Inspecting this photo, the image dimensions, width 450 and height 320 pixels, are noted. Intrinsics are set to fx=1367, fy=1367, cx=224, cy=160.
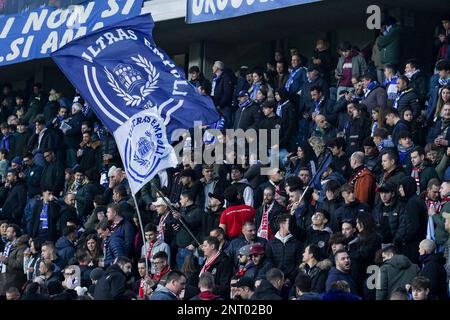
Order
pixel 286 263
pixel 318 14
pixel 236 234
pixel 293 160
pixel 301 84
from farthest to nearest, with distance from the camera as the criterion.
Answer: pixel 318 14 < pixel 301 84 < pixel 293 160 < pixel 236 234 < pixel 286 263

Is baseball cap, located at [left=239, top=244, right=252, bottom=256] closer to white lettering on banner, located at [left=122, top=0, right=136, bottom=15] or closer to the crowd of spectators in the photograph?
the crowd of spectators

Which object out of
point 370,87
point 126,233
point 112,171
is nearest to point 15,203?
point 112,171

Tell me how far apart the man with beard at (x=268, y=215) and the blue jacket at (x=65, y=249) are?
3047 mm

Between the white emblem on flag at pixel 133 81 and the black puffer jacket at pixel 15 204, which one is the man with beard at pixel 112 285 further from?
the black puffer jacket at pixel 15 204

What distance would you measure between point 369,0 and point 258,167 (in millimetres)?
3751

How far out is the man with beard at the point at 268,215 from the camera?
1555 cm

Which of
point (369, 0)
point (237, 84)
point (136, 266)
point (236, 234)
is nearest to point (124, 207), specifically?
point (136, 266)

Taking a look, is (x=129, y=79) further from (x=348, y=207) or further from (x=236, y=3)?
(x=236, y=3)

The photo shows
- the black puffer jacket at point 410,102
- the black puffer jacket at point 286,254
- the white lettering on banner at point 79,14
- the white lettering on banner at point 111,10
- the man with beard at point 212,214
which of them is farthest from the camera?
the white lettering on banner at point 79,14

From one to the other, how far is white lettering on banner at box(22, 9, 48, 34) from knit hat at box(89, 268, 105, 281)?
8.37 metres

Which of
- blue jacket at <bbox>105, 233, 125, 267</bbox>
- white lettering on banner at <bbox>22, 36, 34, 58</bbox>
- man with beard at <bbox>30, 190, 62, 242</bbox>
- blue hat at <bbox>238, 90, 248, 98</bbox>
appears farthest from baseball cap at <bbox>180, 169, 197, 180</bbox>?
white lettering on banner at <bbox>22, 36, 34, 58</bbox>

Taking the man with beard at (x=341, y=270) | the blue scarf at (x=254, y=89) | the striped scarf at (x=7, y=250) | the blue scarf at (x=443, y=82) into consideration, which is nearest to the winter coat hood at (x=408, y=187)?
the man with beard at (x=341, y=270)

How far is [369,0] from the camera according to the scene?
19.6 metres

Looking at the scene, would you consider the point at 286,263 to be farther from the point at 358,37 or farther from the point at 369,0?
the point at 358,37
